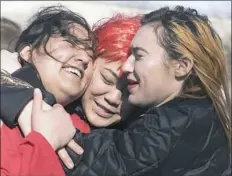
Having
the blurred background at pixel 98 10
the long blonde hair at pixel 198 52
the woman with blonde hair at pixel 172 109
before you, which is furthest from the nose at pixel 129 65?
the blurred background at pixel 98 10

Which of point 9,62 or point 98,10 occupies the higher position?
point 9,62

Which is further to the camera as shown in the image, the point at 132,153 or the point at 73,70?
the point at 73,70

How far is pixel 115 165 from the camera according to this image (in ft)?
5.16

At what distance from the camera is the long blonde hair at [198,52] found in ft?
5.54

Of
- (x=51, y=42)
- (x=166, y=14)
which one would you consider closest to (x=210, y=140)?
(x=166, y=14)

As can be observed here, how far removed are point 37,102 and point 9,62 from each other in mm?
239

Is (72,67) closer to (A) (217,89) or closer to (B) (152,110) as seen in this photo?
(B) (152,110)

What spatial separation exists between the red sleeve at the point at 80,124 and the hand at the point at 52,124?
298 mm

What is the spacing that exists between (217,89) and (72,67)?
0.46m

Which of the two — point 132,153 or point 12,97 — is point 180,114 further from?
point 12,97

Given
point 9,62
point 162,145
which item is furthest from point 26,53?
point 162,145

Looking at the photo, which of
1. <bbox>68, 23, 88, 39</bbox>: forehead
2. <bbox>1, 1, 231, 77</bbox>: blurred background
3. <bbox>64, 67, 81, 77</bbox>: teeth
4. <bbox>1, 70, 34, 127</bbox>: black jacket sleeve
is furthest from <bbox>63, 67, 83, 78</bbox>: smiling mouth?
<bbox>1, 1, 231, 77</bbox>: blurred background

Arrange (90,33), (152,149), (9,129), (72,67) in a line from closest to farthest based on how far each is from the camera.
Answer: (9,129) → (152,149) → (72,67) → (90,33)

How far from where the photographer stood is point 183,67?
170cm
